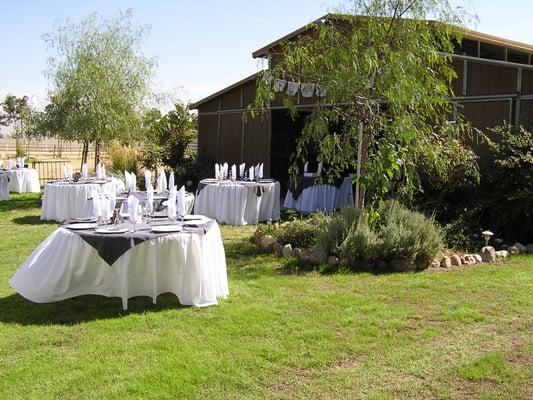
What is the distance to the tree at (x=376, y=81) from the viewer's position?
7352mm

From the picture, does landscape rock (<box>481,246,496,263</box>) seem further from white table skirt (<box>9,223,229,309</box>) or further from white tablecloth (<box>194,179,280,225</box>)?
white tablecloth (<box>194,179,280,225</box>)

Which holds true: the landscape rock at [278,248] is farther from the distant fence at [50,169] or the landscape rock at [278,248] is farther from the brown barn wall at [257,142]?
the distant fence at [50,169]

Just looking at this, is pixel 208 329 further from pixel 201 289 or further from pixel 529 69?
pixel 529 69

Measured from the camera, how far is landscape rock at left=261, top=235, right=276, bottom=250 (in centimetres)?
838

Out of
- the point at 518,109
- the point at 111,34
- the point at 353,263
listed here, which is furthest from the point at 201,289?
the point at 111,34

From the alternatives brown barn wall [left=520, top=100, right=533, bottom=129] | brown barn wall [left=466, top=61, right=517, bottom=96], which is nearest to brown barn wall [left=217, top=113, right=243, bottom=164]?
brown barn wall [left=466, top=61, right=517, bottom=96]

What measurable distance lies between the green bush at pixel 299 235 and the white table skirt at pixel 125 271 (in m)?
2.84

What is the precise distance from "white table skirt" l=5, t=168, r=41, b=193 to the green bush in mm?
12378

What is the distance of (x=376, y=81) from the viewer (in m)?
7.73

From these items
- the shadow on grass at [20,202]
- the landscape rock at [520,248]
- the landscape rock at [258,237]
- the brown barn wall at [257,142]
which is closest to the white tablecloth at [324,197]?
the brown barn wall at [257,142]

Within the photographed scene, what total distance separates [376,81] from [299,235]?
8.21 ft

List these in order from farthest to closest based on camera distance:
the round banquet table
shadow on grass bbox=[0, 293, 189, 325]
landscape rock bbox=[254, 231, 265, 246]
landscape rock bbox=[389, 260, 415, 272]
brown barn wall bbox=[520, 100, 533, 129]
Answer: the round banquet table → brown barn wall bbox=[520, 100, 533, 129] → landscape rock bbox=[254, 231, 265, 246] → landscape rock bbox=[389, 260, 415, 272] → shadow on grass bbox=[0, 293, 189, 325]

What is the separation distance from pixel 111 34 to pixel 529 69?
11.3 meters

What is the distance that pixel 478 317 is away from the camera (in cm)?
522
